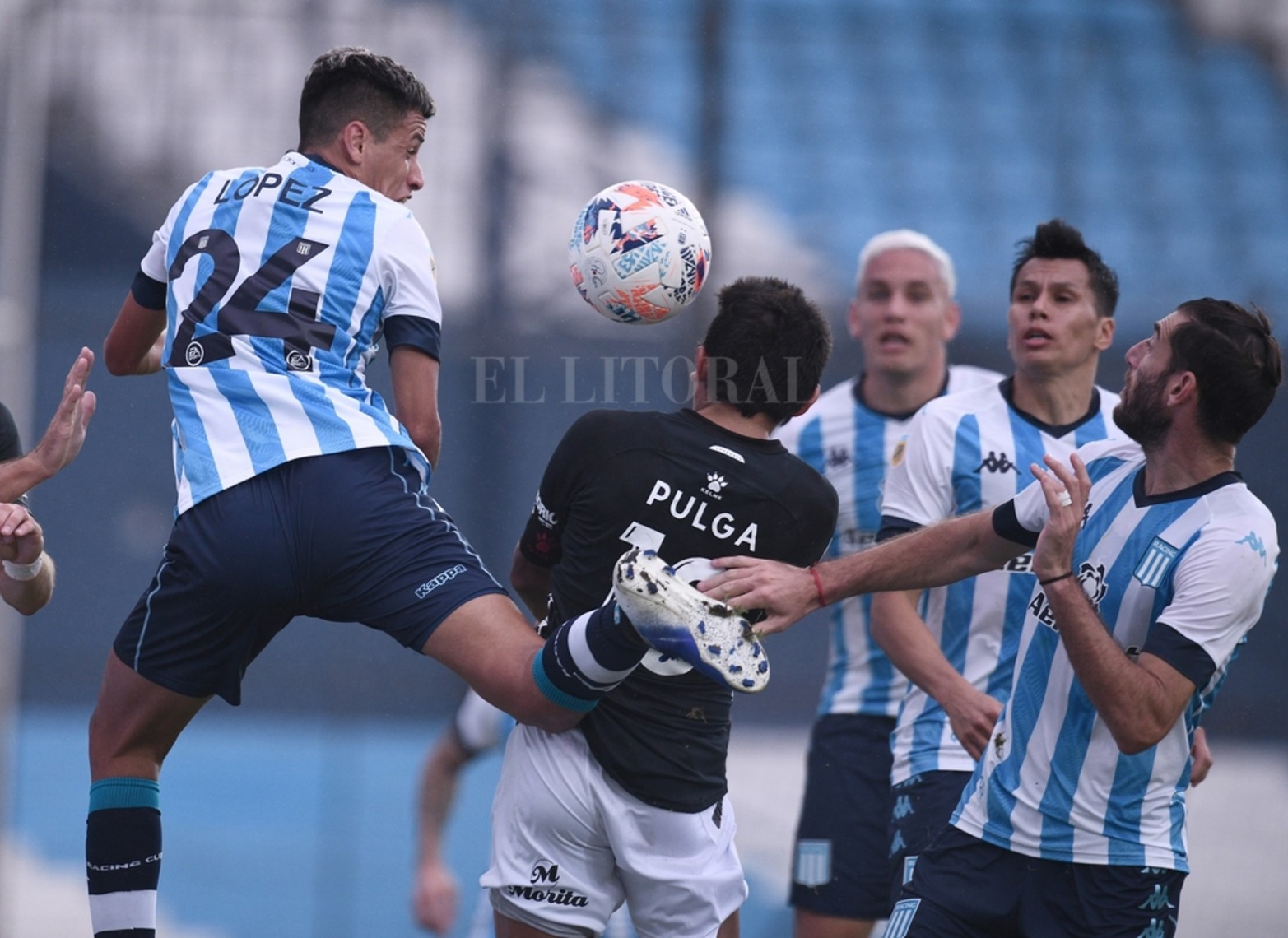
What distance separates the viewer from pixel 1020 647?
3.41m

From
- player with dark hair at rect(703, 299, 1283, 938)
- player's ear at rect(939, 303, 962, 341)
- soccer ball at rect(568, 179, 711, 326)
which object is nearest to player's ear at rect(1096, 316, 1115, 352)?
player's ear at rect(939, 303, 962, 341)

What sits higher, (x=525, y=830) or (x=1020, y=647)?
(x=1020, y=647)

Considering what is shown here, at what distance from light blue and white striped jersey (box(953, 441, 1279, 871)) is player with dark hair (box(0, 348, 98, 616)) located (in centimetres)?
236

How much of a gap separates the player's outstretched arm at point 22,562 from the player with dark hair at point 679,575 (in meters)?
1.31

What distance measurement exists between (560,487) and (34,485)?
152cm

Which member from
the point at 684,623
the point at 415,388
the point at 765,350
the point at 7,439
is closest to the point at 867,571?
the point at 765,350

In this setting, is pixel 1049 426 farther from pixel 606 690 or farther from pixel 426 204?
pixel 426 204

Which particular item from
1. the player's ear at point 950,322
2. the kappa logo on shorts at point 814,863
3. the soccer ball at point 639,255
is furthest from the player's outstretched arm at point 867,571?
the player's ear at point 950,322

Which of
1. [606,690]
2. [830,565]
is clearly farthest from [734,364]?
[606,690]

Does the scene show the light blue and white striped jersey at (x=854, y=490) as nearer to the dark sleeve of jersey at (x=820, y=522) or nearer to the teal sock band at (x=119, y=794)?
the dark sleeve of jersey at (x=820, y=522)

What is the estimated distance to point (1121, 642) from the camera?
10.3 feet

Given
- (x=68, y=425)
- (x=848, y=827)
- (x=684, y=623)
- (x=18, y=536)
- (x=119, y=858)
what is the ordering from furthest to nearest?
(x=848, y=827) < (x=68, y=425) < (x=18, y=536) < (x=119, y=858) < (x=684, y=623)

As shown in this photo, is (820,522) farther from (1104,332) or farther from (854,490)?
(854,490)

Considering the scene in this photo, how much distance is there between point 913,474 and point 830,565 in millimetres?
1073
